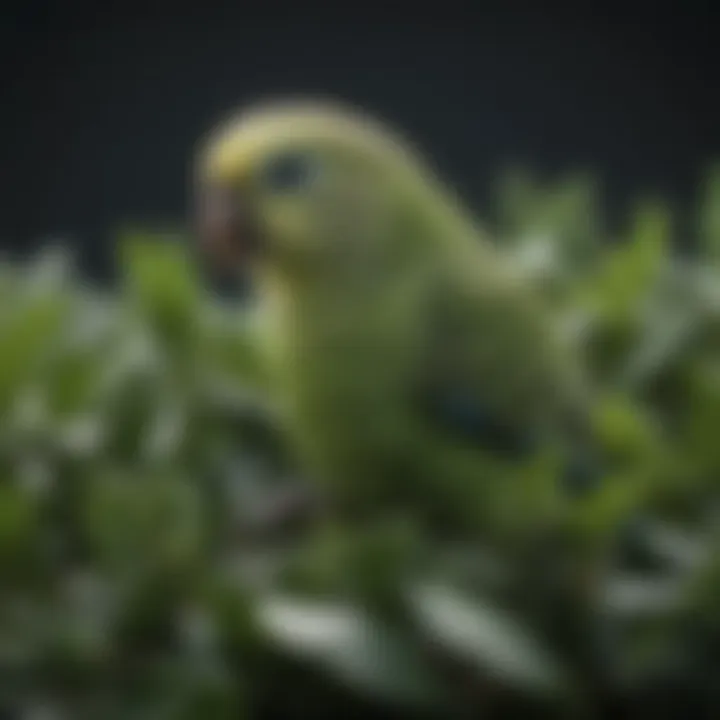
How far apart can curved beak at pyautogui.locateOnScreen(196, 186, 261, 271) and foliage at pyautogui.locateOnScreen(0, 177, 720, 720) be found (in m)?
0.02

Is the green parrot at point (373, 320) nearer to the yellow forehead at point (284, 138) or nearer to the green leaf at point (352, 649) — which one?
the yellow forehead at point (284, 138)

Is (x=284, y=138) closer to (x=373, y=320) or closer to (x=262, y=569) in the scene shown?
(x=373, y=320)

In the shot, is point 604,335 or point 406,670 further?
point 604,335

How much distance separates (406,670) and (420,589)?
36mm

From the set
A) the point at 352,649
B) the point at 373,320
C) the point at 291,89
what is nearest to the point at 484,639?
the point at 352,649

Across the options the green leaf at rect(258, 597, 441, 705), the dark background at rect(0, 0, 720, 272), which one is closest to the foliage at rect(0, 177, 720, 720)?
the green leaf at rect(258, 597, 441, 705)

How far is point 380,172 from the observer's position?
73 centimetres

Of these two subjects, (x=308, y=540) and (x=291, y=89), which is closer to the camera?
(x=308, y=540)

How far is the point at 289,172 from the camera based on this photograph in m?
0.69

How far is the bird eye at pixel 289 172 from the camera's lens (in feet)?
2.26

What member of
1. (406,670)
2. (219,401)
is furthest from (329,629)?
(219,401)

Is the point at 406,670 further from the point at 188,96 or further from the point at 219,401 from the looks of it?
the point at 188,96

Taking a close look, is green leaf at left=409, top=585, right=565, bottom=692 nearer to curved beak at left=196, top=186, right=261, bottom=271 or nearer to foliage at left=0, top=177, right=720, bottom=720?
foliage at left=0, top=177, right=720, bottom=720

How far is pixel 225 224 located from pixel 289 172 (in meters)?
0.04
